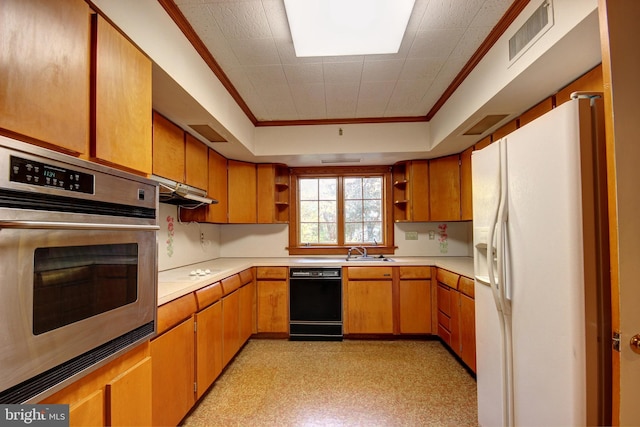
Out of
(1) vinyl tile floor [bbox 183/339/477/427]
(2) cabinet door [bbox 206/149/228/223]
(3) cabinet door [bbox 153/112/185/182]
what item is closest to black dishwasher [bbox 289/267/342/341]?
(1) vinyl tile floor [bbox 183/339/477/427]

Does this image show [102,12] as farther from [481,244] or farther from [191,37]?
[481,244]

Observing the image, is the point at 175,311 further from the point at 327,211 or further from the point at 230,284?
the point at 327,211

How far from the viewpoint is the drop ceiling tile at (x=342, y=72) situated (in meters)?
2.18

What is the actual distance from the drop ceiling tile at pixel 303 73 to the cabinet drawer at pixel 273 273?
1.94 m

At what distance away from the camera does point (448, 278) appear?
289 centimetres

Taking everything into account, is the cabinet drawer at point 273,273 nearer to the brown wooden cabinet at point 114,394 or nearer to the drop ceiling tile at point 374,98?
the drop ceiling tile at point 374,98

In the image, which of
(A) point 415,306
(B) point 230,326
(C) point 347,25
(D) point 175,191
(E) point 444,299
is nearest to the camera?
(C) point 347,25

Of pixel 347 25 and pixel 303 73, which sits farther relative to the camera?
pixel 303 73

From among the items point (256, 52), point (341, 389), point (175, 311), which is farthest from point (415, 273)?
point (256, 52)

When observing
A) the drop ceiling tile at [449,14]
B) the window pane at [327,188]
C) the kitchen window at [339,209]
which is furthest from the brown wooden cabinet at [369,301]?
the drop ceiling tile at [449,14]

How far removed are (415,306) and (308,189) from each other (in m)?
1.97

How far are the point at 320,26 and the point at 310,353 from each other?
9.03 feet

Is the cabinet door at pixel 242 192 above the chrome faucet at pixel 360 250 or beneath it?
above

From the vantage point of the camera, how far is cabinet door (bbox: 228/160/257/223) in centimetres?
345
